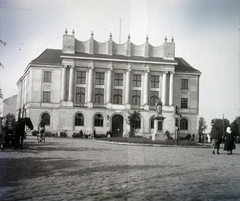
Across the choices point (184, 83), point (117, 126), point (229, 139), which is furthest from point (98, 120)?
point (229, 139)

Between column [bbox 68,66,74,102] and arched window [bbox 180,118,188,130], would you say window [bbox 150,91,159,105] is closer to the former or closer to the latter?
arched window [bbox 180,118,188,130]

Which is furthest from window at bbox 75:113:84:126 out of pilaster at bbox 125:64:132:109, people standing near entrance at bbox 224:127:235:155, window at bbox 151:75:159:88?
people standing near entrance at bbox 224:127:235:155

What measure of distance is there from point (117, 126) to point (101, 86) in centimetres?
722

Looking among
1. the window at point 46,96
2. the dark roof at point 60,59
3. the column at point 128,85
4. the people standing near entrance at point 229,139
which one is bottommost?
the people standing near entrance at point 229,139

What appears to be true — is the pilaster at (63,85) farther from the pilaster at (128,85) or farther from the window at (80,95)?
the pilaster at (128,85)

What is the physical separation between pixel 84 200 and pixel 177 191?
1.88 meters

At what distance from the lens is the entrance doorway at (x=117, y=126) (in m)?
56.7

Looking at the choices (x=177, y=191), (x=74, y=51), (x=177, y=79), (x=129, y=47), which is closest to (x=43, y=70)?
(x=74, y=51)

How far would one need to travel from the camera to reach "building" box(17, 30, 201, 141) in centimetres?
5525

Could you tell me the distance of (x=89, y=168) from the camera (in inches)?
383

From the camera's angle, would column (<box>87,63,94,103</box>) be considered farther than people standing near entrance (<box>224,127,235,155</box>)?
Yes

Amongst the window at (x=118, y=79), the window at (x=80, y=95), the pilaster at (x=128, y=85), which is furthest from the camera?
the window at (x=118, y=79)

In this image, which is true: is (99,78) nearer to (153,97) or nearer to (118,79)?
(118,79)

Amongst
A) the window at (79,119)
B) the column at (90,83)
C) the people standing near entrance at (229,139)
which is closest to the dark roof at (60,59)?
the column at (90,83)
